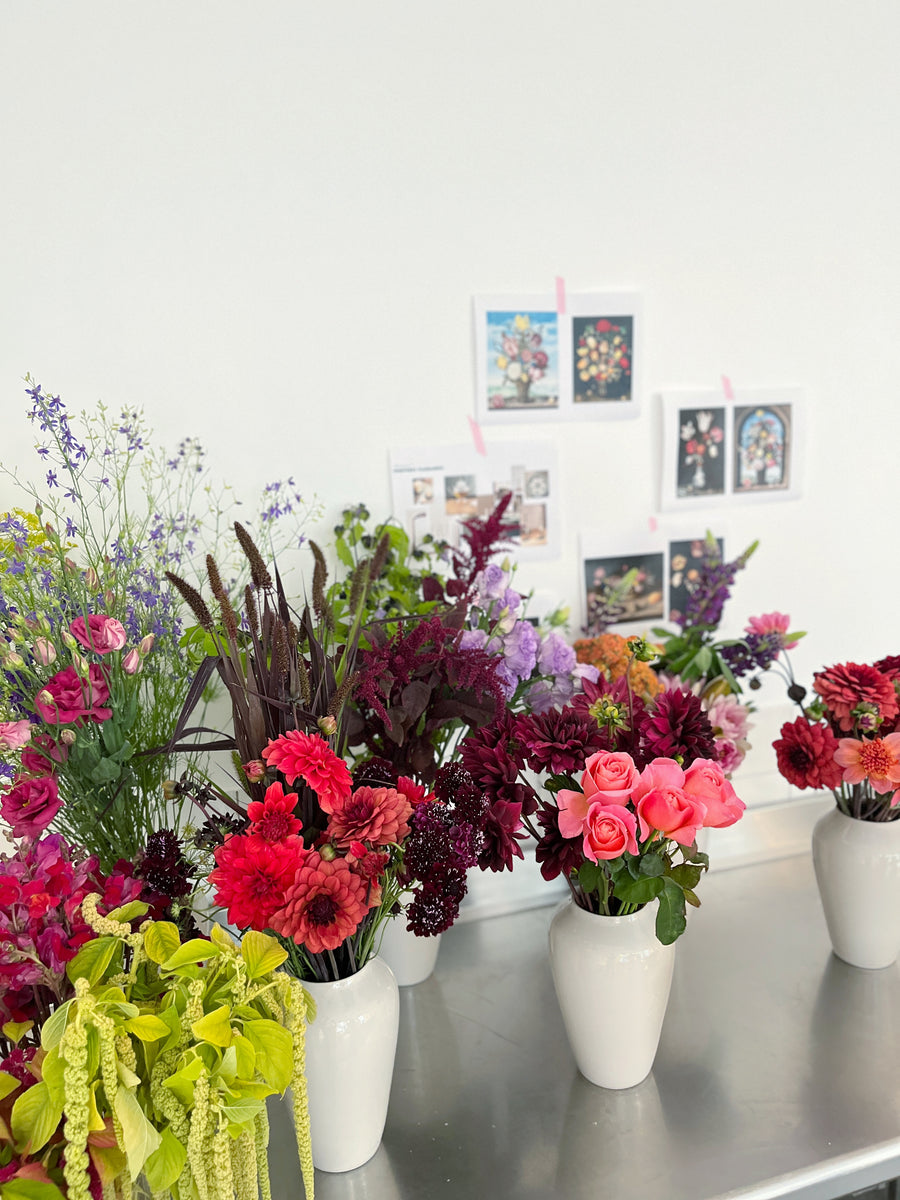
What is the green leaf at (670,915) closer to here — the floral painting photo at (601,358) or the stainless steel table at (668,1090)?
the stainless steel table at (668,1090)

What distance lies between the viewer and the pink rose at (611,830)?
0.71 m

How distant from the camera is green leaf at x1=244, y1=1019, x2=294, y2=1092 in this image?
61cm

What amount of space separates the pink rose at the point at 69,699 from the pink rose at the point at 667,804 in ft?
1.53

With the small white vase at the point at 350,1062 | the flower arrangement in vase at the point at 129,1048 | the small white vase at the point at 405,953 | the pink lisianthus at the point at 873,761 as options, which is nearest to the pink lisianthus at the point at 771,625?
the pink lisianthus at the point at 873,761

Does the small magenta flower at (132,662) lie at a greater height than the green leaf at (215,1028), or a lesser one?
greater

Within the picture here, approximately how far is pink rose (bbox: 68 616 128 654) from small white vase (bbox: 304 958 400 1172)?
34 centimetres

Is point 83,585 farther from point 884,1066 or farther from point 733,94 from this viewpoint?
point 733,94

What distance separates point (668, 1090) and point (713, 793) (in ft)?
1.24

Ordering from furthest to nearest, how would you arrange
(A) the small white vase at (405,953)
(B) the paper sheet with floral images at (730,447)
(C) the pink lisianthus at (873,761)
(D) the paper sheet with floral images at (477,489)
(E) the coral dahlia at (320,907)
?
1. (B) the paper sheet with floral images at (730,447)
2. (D) the paper sheet with floral images at (477,489)
3. (A) the small white vase at (405,953)
4. (C) the pink lisianthus at (873,761)
5. (E) the coral dahlia at (320,907)

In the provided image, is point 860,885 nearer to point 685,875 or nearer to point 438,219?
point 685,875

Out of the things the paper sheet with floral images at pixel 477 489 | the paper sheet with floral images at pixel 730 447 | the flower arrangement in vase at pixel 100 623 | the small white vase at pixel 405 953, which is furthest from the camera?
the paper sheet with floral images at pixel 730 447

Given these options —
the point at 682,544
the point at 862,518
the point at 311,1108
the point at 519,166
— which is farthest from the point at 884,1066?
the point at 519,166

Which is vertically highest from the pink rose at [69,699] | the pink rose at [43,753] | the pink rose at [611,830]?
the pink rose at [69,699]

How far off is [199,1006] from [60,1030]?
0.09m
